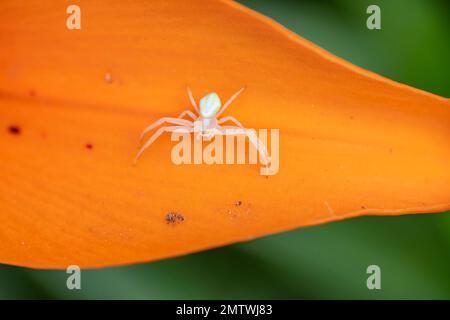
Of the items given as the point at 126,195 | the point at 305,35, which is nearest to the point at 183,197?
the point at 126,195

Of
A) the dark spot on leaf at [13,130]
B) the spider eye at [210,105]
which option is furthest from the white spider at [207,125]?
the dark spot on leaf at [13,130]

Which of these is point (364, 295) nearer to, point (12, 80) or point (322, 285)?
point (322, 285)

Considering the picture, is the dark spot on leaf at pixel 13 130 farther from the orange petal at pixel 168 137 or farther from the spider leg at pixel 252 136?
the spider leg at pixel 252 136

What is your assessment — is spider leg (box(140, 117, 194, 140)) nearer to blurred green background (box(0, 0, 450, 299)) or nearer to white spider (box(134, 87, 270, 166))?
Answer: white spider (box(134, 87, 270, 166))

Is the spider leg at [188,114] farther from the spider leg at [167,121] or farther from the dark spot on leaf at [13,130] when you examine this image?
the dark spot on leaf at [13,130]

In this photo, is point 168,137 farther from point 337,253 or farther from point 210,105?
point 337,253

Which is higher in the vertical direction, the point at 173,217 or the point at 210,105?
the point at 210,105

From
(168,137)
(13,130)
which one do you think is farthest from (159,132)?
(13,130)

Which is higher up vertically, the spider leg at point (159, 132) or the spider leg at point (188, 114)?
the spider leg at point (188, 114)
